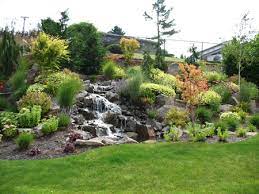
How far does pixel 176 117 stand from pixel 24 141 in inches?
235

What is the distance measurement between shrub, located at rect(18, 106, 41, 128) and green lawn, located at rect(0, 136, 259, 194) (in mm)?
2986

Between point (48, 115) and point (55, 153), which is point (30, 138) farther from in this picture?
point (48, 115)

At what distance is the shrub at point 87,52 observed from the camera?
21859 mm

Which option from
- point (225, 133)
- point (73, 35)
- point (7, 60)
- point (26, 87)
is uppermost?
point (73, 35)

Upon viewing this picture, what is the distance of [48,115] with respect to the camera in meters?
14.9

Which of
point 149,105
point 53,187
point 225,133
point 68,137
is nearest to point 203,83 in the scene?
point 225,133

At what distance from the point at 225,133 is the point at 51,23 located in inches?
489

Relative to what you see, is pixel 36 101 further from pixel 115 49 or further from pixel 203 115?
pixel 115 49

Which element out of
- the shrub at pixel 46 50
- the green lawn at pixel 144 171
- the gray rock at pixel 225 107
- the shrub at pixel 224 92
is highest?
the shrub at pixel 46 50

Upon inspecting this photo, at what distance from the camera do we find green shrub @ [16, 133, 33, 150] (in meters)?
12.1

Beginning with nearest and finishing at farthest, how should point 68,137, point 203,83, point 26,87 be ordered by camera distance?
point 68,137, point 203,83, point 26,87

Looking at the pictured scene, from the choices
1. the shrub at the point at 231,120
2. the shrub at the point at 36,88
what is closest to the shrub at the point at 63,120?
the shrub at the point at 36,88

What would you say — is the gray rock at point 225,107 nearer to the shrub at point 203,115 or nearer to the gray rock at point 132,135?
the shrub at point 203,115

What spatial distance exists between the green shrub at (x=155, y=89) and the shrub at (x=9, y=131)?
236 inches
